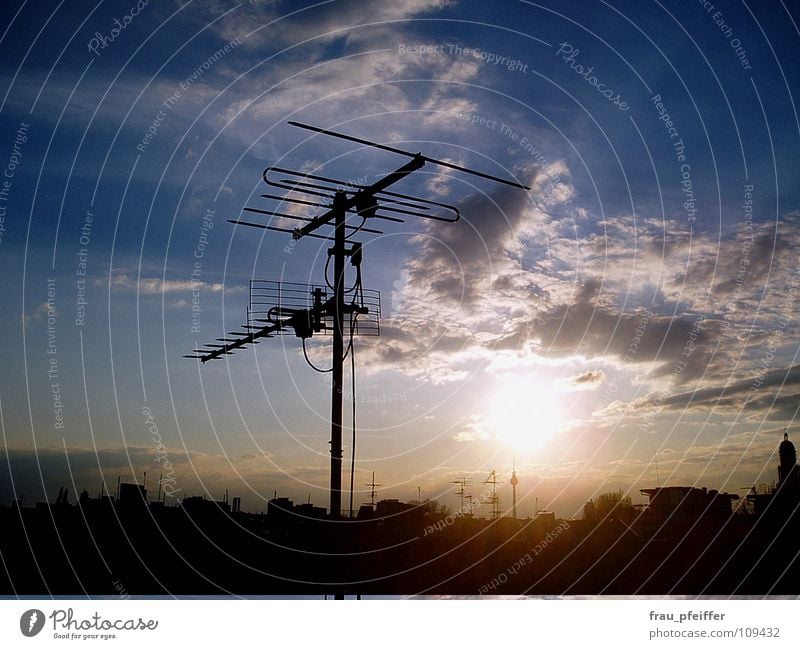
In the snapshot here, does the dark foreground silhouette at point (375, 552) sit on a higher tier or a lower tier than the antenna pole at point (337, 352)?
lower

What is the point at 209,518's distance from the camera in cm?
2244

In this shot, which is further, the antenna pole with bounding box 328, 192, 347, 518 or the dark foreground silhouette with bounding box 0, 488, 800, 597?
the dark foreground silhouette with bounding box 0, 488, 800, 597

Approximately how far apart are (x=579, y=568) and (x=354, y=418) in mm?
23168

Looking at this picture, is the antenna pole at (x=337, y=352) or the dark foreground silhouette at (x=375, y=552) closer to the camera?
the antenna pole at (x=337, y=352)

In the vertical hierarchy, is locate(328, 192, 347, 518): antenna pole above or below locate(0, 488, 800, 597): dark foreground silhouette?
above

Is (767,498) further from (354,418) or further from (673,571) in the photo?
(354,418)

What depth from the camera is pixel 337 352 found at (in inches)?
549

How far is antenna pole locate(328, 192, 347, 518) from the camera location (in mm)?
13484

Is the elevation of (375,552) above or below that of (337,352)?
below

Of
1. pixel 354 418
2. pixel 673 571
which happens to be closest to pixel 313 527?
pixel 354 418

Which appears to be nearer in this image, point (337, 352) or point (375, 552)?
point (337, 352)

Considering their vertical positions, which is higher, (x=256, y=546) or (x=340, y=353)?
(x=340, y=353)

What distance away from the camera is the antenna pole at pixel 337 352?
531 inches
